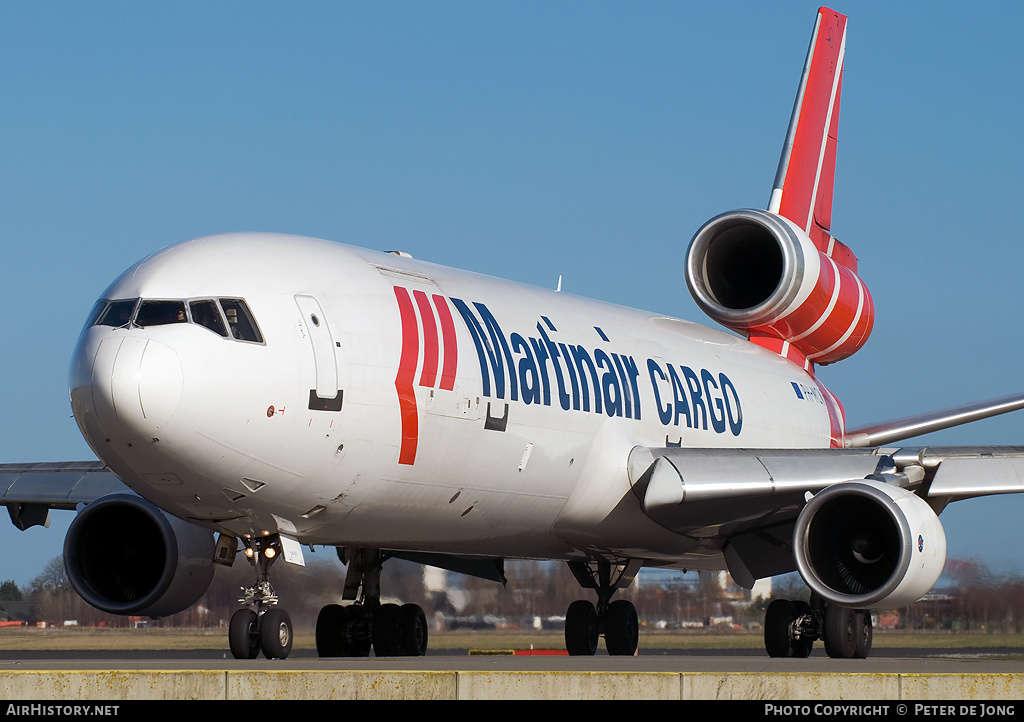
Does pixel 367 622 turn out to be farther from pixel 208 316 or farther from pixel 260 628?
pixel 208 316

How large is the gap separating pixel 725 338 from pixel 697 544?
11.5 ft

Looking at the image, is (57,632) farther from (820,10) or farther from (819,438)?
(820,10)

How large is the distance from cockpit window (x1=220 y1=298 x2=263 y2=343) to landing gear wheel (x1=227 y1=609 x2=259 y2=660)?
2013 mm

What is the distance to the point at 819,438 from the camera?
19094mm

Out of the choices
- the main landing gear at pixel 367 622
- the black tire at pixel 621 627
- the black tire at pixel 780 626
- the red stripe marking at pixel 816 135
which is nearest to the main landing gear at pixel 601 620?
the black tire at pixel 621 627

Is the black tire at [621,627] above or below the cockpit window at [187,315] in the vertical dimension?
below

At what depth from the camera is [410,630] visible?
52.1 feet

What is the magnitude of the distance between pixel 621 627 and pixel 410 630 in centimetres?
311

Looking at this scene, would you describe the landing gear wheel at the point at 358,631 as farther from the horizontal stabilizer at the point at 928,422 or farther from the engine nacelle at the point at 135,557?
the horizontal stabilizer at the point at 928,422

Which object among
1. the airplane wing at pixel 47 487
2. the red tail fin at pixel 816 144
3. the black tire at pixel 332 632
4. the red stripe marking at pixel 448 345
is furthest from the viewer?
the red tail fin at pixel 816 144

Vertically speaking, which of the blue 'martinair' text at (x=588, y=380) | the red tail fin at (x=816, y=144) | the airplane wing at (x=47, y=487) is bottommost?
the airplane wing at (x=47, y=487)

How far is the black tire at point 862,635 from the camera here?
49.9ft

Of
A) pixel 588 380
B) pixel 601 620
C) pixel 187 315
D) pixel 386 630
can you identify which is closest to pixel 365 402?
pixel 187 315

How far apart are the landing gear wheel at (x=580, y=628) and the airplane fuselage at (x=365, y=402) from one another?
2670mm
